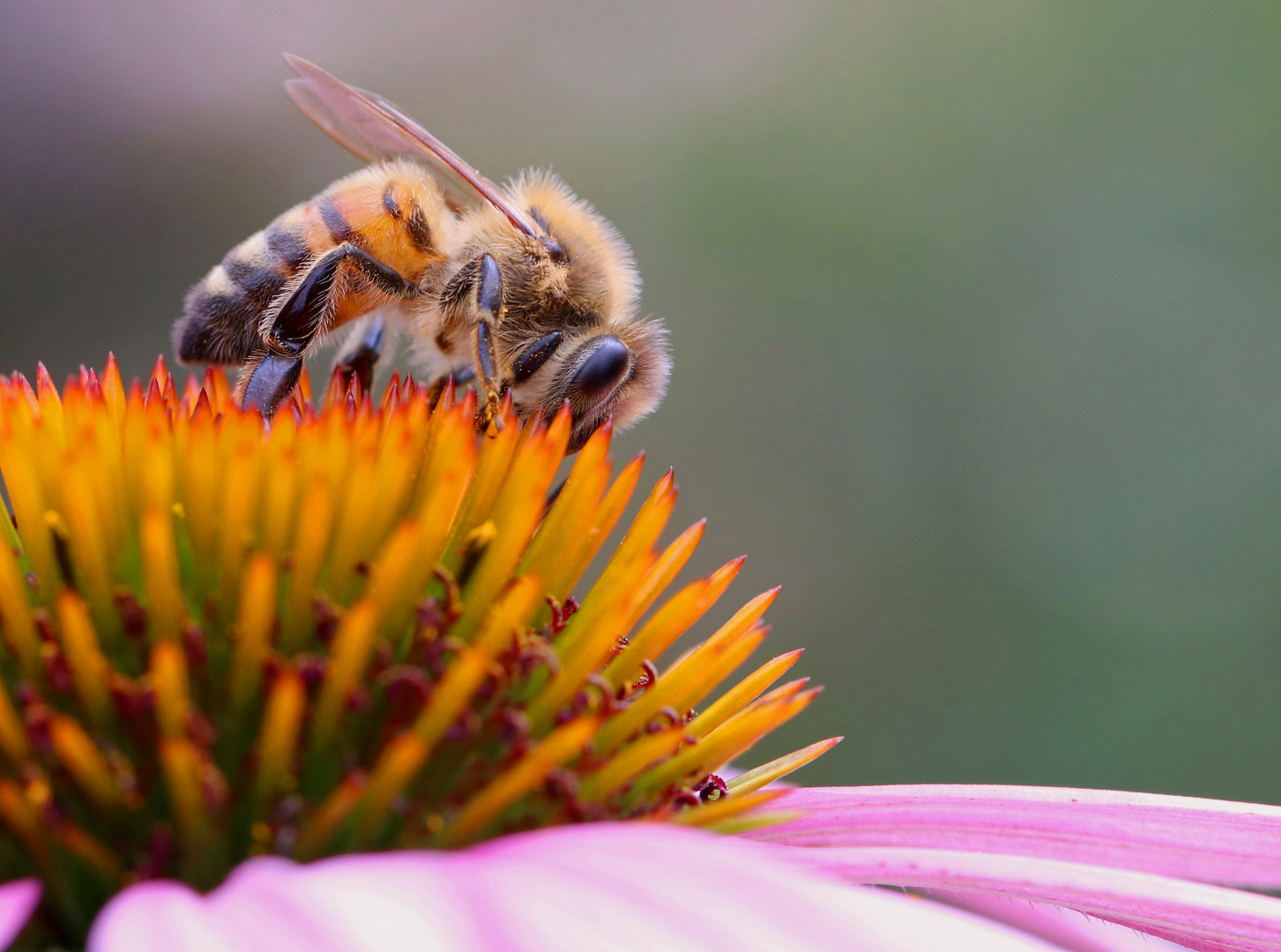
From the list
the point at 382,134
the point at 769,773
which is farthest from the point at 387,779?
the point at 382,134

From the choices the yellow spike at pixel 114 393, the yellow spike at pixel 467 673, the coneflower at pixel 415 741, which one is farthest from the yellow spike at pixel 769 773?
the yellow spike at pixel 114 393

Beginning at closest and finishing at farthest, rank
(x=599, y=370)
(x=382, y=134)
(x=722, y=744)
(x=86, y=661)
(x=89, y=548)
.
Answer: (x=86, y=661) → (x=89, y=548) → (x=722, y=744) → (x=599, y=370) → (x=382, y=134)

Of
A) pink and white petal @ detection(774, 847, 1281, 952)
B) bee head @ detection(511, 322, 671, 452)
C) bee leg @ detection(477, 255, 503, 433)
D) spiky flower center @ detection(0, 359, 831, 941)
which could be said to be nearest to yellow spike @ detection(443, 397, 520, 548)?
spiky flower center @ detection(0, 359, 831, 941)

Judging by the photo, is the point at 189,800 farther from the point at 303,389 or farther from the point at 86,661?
the point at 303,389

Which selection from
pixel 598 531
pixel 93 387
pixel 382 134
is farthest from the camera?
pixel 382 134

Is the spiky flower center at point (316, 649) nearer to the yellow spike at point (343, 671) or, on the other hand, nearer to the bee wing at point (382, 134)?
the yellow spike at point (343, 671)

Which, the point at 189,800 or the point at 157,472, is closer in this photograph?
the point at 189,800
